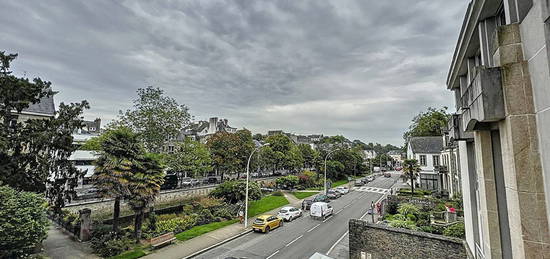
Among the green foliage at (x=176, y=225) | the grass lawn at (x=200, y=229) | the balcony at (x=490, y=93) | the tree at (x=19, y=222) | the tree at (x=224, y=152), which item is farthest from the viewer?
the tree at (x=224, y=152)

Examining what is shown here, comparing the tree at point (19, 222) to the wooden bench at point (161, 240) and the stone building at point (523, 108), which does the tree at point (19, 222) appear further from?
the stone building at point (523, 108)

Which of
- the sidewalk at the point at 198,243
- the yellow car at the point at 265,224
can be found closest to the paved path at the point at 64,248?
the sidewalk at the point at 198,243

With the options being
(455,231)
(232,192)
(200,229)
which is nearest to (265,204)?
(232,192)

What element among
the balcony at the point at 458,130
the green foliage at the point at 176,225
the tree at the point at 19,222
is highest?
the balcony at the point at 458,130

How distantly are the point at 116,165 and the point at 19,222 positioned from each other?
188 inches

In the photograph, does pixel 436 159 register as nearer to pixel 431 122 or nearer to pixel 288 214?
pixel 431 122

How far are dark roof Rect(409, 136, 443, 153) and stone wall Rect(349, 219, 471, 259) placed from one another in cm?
3418

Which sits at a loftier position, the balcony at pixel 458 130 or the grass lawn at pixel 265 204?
the balcony at pixel 458 130

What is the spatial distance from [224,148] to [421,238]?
3265 cm

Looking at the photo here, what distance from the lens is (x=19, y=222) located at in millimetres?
11359

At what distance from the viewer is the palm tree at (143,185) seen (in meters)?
15.5

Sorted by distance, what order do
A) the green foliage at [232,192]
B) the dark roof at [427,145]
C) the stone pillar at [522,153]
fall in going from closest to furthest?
1. the stone pillar at [522,153]
2. the green foliage at [232,192]
3. the dark roof at [427,145]

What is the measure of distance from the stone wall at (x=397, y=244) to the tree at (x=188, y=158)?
78.5ft

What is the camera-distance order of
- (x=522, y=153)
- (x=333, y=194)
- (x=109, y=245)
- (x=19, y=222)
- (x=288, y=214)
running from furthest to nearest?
(x=333, y=194)
(x=288, y=214)
(x=109, y=245)
(x=19, y=222)
(x=522, y=153)
